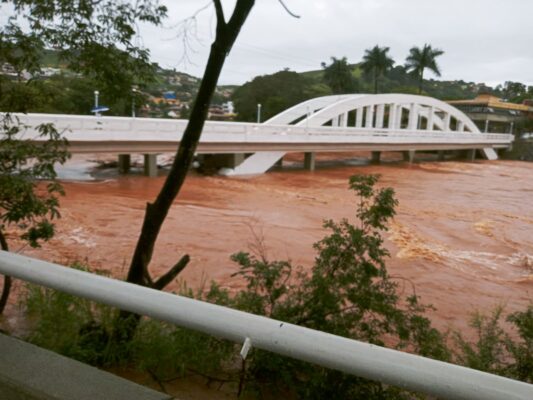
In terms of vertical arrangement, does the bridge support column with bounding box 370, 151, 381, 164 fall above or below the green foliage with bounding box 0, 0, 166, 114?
below

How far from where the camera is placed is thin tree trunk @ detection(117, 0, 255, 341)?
262 centimetres

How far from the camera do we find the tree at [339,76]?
187 ft

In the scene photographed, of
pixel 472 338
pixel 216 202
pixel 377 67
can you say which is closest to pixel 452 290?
pixel 472 338

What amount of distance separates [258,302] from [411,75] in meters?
61.6

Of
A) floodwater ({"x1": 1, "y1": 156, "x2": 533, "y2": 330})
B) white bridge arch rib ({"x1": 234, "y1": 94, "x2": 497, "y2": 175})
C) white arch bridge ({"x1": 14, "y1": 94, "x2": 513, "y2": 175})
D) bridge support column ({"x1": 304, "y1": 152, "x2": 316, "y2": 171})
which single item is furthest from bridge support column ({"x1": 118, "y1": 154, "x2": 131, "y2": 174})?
bridge support column ({"x1": 304, "y1": 152, "x2": 316, "y2": 171})

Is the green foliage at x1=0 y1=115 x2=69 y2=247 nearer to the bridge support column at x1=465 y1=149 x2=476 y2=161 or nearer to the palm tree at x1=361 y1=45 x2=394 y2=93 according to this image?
the bridge support column at x1=465 y1=149 x2=476 y2=161

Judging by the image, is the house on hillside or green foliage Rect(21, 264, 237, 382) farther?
the house on hillside

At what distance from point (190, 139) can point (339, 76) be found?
56686mm

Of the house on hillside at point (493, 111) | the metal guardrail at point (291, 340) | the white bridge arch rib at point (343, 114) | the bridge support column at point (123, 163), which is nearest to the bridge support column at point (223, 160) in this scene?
the white bridge arch rib at point (343, 114)

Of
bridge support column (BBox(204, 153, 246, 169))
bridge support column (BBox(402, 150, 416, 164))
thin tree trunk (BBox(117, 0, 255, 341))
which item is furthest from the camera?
bridge support column (BBox(402, 150, 416, 164))

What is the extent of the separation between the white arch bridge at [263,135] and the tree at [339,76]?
17877 mm

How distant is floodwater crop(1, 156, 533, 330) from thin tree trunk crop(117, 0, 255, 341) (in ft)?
8.47

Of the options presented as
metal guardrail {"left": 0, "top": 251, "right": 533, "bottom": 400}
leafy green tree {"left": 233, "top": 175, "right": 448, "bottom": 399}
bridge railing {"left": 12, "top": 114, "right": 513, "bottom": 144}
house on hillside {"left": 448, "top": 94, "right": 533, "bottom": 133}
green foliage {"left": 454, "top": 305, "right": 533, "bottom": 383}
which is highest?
house on hillside {"left": 448, "top": 94, "right": 533, "bottom": 133}

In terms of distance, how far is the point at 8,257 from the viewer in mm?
1794
